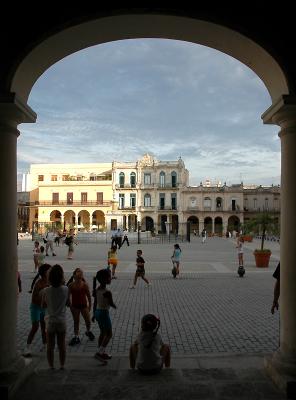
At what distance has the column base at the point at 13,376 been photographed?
4.35 m

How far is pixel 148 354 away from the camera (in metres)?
5.00

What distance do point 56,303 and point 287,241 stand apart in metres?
2.70

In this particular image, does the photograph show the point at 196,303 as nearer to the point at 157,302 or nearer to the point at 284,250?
the point at 157,302

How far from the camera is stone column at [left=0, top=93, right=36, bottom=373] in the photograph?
4.71 meters

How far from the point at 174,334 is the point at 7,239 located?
3.74 metres

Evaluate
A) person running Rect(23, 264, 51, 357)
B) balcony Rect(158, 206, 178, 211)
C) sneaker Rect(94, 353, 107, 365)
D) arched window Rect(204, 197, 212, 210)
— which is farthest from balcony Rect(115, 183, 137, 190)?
sneaker Rect(94, 353, 107, 365)

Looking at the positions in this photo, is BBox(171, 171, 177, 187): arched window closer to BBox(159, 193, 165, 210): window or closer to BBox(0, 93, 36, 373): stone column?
BBox(159, 193, 165, 210): window

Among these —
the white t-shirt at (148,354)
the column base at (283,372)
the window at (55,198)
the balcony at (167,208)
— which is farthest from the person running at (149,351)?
the window at (55,198)

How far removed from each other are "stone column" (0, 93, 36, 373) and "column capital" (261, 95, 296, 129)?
2.75 metres

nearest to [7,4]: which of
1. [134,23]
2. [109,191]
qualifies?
[134,23]

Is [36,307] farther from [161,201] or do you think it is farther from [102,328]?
[161,201]

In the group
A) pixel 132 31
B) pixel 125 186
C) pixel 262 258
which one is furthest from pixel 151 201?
pixel 132 31

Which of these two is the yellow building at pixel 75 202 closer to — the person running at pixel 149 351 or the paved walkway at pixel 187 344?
the paved walkway at pixel 187 344

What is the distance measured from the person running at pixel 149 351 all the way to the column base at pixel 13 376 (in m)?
1.17
